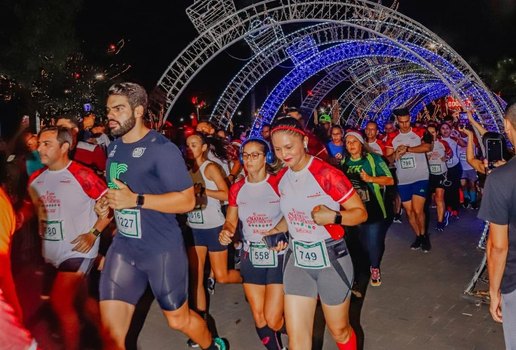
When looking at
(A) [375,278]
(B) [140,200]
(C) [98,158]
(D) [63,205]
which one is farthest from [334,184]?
(C) [98,158]

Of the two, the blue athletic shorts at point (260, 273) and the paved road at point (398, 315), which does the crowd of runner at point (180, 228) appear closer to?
the blue athletic shorts at point (260, 273)

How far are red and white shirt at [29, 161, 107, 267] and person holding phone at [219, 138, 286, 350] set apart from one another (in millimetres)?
1207

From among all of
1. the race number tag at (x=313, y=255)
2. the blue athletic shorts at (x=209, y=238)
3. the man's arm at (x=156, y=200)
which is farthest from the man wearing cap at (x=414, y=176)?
the man's arm at (x=156, y=200)

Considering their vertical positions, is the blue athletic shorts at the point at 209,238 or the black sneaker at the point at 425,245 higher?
the blue athletic shorts at the point at 209,238

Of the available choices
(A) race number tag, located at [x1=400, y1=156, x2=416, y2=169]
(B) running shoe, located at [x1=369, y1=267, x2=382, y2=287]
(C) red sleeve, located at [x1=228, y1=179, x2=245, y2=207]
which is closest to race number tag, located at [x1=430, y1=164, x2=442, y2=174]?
(A) race number tag, located at [x1=400, y1=156, x2=416, y2=169]

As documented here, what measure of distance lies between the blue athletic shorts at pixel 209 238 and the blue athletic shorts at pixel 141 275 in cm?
171

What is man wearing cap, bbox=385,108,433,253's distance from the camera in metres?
8.01

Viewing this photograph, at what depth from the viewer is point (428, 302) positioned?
576 cm

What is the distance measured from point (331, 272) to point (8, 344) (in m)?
2.33

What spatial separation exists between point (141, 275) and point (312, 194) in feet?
4.51

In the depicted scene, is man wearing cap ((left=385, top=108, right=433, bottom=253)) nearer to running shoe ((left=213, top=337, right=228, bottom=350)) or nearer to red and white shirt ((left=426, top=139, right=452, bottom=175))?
red and white shirt ((left=426, top=139, right=452, bottom=175))

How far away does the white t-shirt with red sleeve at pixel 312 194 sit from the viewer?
355cm

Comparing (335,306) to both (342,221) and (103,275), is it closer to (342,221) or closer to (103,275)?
(342,221)

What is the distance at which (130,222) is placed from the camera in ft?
12.1
